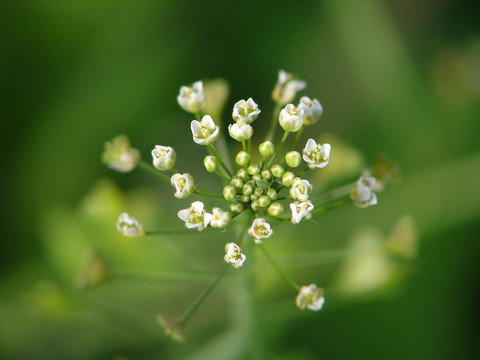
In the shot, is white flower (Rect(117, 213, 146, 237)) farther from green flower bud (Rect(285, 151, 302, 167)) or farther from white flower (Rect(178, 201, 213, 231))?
green flower bud (Rect(285, 151, 302, 167))

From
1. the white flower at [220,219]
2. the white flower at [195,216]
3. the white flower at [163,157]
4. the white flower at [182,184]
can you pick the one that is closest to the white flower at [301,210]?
the white flower at [220,219]

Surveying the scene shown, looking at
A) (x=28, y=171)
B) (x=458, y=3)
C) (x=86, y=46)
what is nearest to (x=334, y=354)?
(x=28, y=171)

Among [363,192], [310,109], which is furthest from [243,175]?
[363,192]

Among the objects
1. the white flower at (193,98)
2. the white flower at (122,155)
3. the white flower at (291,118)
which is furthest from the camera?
the white flower at (122,155)

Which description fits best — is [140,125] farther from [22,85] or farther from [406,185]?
[406,185]

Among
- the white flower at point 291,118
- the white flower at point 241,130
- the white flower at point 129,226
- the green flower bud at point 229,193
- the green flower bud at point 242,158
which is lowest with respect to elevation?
the white flower at point 129,226

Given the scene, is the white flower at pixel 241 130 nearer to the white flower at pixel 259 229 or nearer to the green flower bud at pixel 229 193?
the green flower bud at pixel 229 193

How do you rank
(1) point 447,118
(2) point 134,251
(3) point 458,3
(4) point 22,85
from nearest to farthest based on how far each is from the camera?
(2) point 134,251
(4) point 22,85
(1) point 447,118
(3) point 458,3
